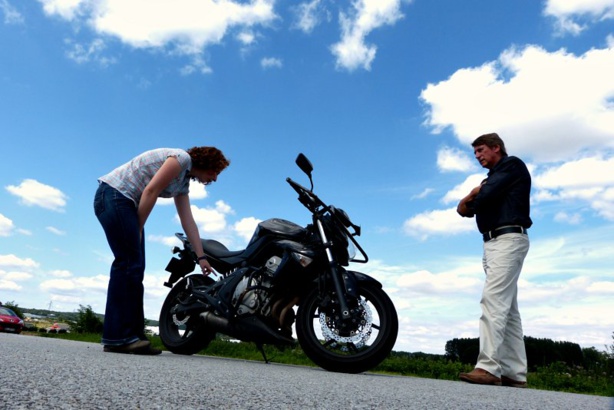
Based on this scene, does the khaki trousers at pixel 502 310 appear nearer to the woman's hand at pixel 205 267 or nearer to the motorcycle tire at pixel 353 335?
the motorcycle tire at pixel 353 335

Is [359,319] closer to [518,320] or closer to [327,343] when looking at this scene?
[327,343]

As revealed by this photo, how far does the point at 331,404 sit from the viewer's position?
2086 mm

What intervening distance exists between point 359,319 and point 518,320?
5.53ft

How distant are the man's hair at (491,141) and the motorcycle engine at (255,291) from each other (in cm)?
222

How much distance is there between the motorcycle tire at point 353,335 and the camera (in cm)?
379

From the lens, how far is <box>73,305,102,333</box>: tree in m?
12.8

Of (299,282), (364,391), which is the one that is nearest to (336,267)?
(299,282)

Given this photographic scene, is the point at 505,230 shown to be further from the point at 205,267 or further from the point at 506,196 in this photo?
the point at 205,267

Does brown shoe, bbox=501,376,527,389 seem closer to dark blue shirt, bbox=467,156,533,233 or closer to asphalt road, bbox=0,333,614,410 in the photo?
dark blue shirt, bbox=467,156,533,233

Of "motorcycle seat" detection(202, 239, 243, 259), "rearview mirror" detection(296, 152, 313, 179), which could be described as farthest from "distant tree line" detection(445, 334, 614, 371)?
"rearview mirror" detection(296, 152, 313, 179)

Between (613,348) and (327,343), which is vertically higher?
(613,348)

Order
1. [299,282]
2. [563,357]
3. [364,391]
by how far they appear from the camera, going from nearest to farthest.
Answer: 1. [364,391]
2. [299,282]
3. [563,357]

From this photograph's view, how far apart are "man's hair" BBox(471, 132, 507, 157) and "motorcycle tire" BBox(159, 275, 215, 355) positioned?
9.80 ft

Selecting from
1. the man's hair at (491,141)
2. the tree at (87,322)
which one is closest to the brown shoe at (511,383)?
the man's hair at (491,141)
